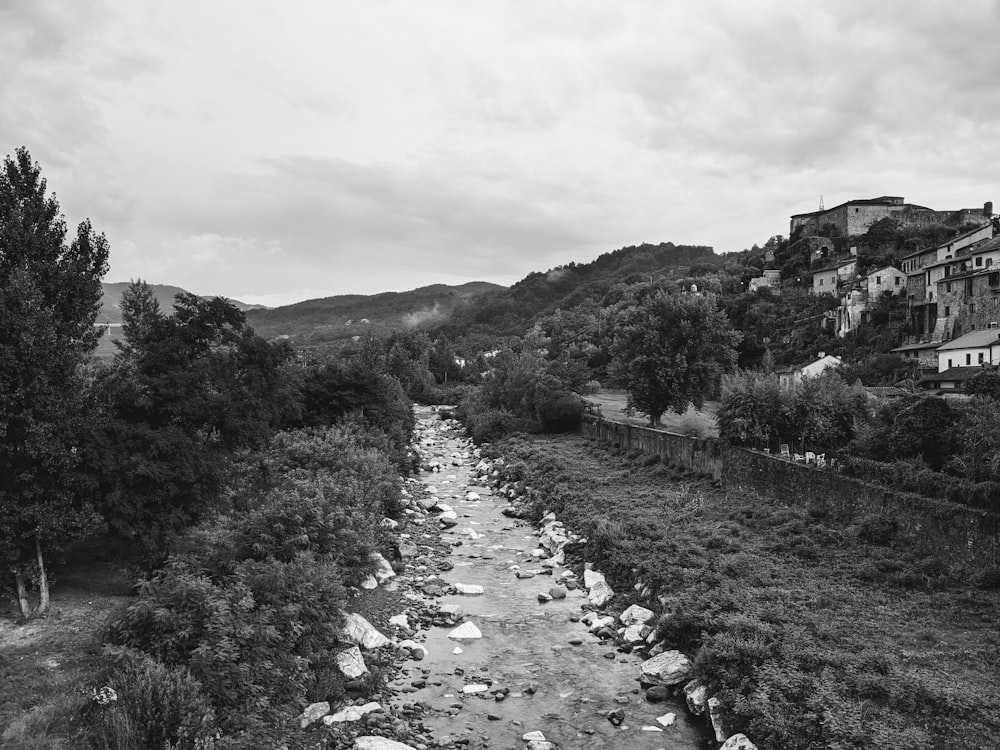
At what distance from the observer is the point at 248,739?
354 inches

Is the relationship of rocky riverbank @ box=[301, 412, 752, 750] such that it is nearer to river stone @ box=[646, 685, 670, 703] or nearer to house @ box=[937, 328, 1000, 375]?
river stone @ box=[646, 685, 670, 703]

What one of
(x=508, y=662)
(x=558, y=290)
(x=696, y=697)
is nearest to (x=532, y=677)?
(x=508, y=662)

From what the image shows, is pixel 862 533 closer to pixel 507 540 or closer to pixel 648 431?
pixel 507 540

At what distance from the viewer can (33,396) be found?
11.2 m

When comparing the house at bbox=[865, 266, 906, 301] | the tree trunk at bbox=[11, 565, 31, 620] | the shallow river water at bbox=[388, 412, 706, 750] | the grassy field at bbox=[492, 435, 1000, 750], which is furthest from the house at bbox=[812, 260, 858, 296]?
the tree trunk at bbox=[11, 565, 31, 620]

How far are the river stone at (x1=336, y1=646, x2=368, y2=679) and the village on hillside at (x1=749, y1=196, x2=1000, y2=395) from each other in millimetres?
19434

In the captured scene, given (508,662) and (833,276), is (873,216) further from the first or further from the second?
(508,662)

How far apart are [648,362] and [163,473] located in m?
24.3

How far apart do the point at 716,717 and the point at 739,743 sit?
0.87 m

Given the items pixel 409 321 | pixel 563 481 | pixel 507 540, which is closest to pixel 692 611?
pixel 507 540

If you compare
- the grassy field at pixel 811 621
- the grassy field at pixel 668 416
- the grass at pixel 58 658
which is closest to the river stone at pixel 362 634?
the grass at pixel 58 658

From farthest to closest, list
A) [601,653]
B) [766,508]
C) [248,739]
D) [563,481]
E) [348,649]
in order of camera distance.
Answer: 1. [563,481]
2. [766,508]
3. [601,653]
4. [348,649]
5. [248,739]

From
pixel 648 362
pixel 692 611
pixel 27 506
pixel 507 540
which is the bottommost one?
pixel 507 540

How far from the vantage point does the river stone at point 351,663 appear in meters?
11.5
